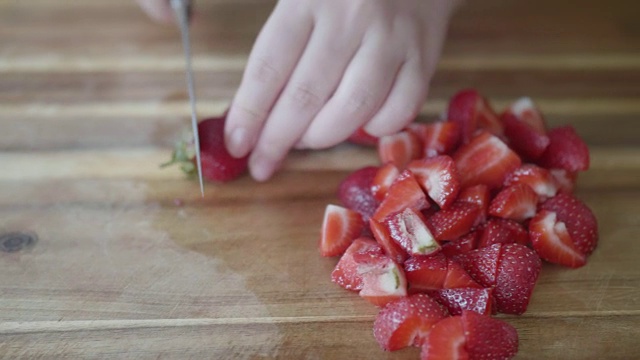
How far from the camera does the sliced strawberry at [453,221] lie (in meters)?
1.12

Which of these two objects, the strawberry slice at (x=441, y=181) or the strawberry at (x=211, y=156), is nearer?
the strawberry slice at (x=441, y=181)

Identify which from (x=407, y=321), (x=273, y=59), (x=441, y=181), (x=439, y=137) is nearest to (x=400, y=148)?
(x=439, y=137)

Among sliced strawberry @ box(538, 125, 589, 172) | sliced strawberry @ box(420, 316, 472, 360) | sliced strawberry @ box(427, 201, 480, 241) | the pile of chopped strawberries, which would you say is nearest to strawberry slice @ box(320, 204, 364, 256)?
the pile of chopped strawberries

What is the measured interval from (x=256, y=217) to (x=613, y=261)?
57cm

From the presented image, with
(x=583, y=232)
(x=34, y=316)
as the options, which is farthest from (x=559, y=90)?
(x=34, y=316)

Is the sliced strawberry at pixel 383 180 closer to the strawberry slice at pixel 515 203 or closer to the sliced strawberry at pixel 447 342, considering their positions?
the strawberry slice at pixel 515 203

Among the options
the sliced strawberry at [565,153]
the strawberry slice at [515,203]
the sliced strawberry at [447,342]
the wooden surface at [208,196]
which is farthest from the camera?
the sliced strawberry at [565,153]

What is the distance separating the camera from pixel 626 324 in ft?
3.51

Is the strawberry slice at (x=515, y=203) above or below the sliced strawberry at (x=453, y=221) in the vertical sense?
above

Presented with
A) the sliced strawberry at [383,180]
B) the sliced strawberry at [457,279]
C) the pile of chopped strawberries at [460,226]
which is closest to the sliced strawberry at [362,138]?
the pile of chopped strawberries at [460,226]

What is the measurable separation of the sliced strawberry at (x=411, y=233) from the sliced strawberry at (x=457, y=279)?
0.13 feet

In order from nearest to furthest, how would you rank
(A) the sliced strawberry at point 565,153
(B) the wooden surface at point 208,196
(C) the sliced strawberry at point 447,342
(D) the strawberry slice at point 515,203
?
Answer: (C) the sliced strawberry at point 447,342, (B) the wooden surface at point 208,196, (D) the strawberry slice at point 515,203, (A) the sliced strawberry at point 565,153

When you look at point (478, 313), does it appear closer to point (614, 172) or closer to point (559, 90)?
point (614, 172)

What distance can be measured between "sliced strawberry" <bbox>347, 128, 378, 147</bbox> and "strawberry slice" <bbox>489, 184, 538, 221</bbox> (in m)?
0.28
